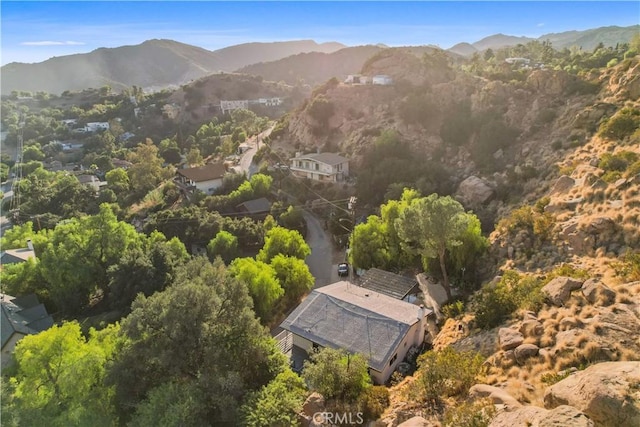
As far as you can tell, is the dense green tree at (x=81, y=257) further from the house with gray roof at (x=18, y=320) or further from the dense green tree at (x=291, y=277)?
the dense green tree at (x=291, y=277)

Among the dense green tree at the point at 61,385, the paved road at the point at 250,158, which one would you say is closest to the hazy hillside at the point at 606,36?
the paved road at the point at 250,158

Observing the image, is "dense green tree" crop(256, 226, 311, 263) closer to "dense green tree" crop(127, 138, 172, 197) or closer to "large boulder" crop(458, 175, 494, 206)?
"large boulder" crop(458, 175, 494, 206)

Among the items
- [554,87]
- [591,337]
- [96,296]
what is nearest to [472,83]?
[554,87]

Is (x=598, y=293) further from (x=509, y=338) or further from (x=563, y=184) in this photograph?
(x=563, y=184)

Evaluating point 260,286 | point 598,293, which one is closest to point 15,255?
point 260,286

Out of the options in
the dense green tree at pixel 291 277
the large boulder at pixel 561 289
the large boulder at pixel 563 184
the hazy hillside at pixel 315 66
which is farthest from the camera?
the hazy hillside at pixel 315 66

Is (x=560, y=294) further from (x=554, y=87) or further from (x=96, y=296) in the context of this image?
(x=554, y=87)

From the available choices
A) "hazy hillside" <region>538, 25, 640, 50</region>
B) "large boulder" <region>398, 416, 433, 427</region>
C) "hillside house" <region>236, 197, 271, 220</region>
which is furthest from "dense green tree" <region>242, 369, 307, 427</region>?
"hazy hillside" <region>538, 25, 640, 50</region>
